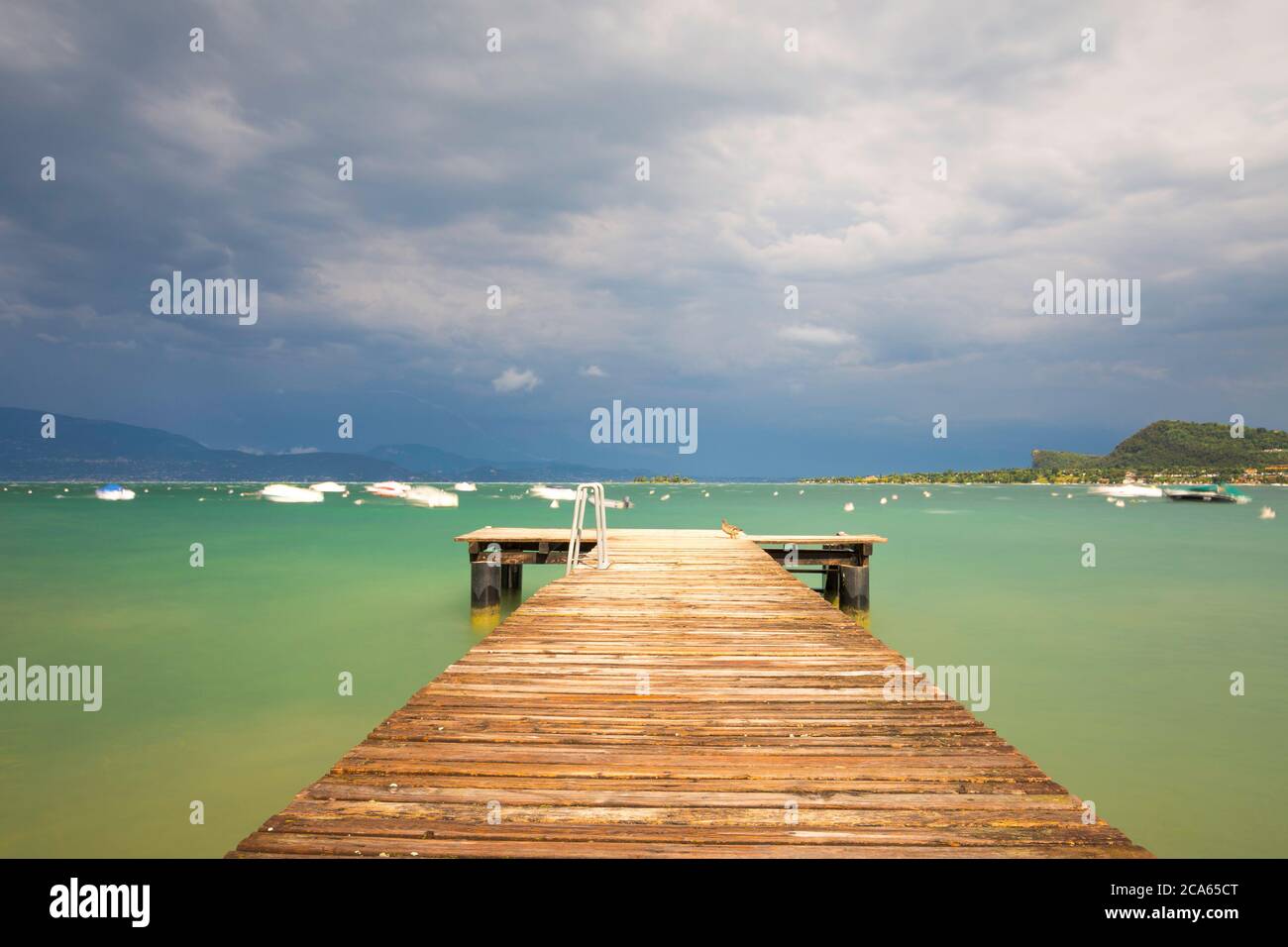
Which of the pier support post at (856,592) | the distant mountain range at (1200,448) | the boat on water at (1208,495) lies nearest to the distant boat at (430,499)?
the pier support post at (856,592)

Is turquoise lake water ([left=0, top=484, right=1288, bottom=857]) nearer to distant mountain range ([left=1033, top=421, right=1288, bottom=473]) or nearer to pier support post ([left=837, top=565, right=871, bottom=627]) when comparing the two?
pier support post ([left=837, top=565, right=871, bottom=627])

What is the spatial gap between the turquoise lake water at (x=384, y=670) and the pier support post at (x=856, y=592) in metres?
0.73

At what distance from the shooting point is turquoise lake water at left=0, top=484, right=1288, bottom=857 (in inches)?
280

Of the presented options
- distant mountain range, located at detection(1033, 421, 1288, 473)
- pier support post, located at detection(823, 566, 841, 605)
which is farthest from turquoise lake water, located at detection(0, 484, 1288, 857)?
distant mountain range, located at detection(1033, 421, 1288, 473)

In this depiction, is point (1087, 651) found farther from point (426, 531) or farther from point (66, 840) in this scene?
point (426, 531)

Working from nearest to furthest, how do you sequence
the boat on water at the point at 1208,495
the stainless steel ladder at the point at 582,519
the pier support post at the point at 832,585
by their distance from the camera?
the stainless steel ladder at the point at 582,519
the pier support post at the point at 832,585
the boat on water at the point at 1208,495

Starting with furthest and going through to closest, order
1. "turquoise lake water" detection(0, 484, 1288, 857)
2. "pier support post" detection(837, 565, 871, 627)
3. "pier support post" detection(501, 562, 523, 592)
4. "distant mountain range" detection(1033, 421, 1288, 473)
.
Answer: "distant mountain range" detection(1033, 421, 1288, 473) < "pier support post" detection(501, 562, 523, 592) < "pier support post" detection(837, 565, 871, 627) < "turquoise lake water" detection(0, 484, 1288, 857)

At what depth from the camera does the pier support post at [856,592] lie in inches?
643

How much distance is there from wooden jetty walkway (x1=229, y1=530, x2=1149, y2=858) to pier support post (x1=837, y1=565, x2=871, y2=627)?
1044cm

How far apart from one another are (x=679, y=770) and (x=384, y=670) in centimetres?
1014

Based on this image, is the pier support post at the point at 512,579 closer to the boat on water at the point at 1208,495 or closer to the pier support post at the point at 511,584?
the pier support post at the point at 511,584
